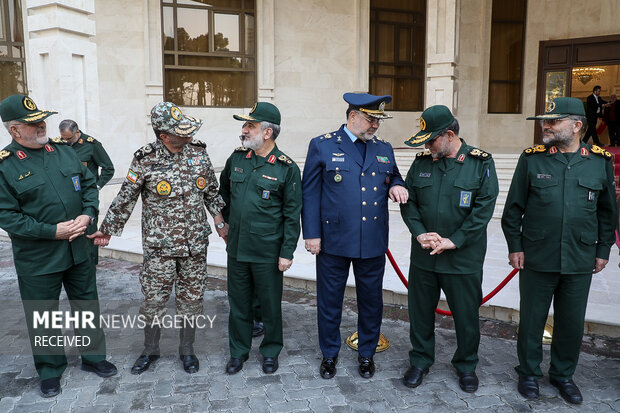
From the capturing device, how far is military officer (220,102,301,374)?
353cm

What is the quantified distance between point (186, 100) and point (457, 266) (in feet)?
33.7

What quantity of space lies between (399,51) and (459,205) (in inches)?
468

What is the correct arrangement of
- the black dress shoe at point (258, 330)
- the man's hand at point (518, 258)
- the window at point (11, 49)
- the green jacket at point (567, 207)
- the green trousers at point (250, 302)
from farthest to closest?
the window at point (11, 49)
the black dress shoe at point (258, 330)
the green trousers at point (250, 302)
the man's hand at point (518, 258)
the green jacket at point (567, 207)

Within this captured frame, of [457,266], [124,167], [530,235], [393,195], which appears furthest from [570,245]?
[124,167]

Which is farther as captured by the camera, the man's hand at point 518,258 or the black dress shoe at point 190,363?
the black dress shoe at point 190,363

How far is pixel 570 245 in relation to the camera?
3203mm

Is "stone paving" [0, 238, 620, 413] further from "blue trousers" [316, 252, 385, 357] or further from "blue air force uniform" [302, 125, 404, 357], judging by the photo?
"blue air force uniform" [302, 125, 404, 357]

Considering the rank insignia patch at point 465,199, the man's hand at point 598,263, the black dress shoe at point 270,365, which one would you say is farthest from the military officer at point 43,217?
the man's hand at point 598,263

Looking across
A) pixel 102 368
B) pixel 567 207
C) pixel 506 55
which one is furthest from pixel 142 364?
pixel 506 55

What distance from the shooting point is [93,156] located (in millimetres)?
5965

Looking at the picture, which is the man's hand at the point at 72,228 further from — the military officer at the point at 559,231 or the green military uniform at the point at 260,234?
the military officer at the point at 559,231

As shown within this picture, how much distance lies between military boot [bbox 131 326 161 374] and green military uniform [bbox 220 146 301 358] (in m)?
0.56

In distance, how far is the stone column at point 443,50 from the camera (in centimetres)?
1062

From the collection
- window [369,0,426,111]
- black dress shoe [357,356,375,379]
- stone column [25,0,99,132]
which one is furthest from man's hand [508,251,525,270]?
window [369,0,426,111]
